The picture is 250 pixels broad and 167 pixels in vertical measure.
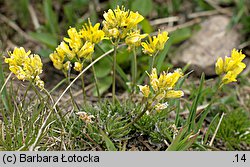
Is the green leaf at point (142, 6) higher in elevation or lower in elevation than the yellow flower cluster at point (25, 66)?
higher

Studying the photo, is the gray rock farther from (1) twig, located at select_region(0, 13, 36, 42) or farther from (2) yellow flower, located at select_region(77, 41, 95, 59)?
(2) yellow flower, located at select_region(77, 41, 95, 59)

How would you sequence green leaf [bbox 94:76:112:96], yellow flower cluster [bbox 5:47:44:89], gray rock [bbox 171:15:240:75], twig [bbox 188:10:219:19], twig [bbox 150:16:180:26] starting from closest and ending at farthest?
yellow flower cluster [bbox 5:47:44:89] → green leaf [bbox 94:76:112:96] → gray rock [bbox 171:15:240:75] → twig [bbox 150:16:180:26] → twig [bbox 188:10:219:19]

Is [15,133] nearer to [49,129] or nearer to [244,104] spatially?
[49,129]

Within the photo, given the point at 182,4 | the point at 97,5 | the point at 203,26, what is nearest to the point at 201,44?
the point at 203,26

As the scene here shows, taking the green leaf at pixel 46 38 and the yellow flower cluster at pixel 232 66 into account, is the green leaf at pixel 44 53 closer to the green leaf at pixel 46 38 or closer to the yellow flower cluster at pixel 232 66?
the green leaf at pixel 46 38

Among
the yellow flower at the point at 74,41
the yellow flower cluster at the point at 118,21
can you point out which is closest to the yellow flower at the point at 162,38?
the yellow flower cluster at the point at 118,21

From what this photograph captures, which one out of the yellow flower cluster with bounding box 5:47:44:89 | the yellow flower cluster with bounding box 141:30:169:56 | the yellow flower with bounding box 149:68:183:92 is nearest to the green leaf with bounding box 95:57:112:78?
the yellow flower cluster with bounding box 141:30:169:56
